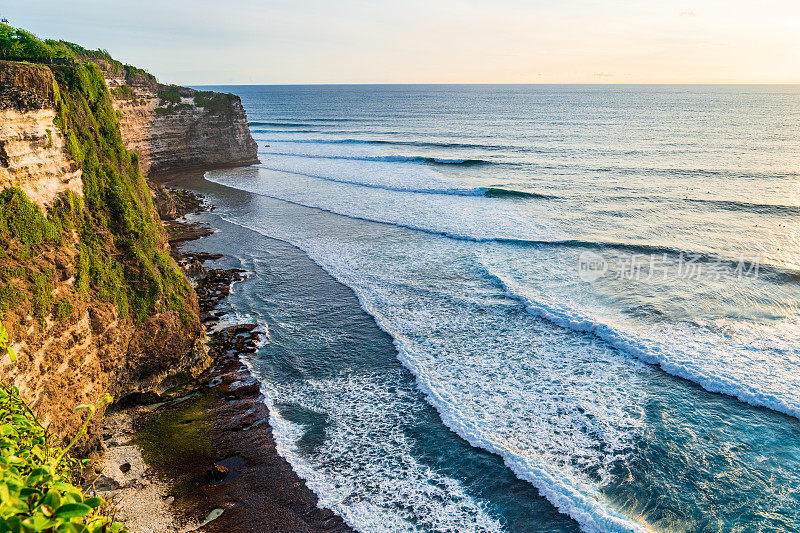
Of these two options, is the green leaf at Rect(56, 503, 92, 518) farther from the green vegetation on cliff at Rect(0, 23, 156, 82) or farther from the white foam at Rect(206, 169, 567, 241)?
the white foam at Rect(206, 169, 567, 241)

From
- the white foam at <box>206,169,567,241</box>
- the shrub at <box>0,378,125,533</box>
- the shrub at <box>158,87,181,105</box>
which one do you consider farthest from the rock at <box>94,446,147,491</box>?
the shrub at <box>158,87,181,105</box>

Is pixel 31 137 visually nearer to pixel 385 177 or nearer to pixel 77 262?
pixel 77 262

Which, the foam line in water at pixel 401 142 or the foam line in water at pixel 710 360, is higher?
the foam line in water at pixel 401 142

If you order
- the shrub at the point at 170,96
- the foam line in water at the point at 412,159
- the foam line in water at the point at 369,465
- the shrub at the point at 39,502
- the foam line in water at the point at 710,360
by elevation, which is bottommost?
the foam line in water at the point at 369,465

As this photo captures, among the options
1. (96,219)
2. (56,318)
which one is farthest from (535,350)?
(96,219)

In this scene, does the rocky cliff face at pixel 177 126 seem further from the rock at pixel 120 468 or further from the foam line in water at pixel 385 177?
the rock at pixel 120 468

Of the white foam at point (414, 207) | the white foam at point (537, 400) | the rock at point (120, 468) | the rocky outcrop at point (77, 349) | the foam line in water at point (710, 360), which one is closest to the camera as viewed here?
the rocky outcrop at point (77, 349)

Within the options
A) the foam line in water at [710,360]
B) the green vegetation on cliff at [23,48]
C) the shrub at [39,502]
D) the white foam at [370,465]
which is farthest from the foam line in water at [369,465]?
the green vegetation on cliff at [23,48]

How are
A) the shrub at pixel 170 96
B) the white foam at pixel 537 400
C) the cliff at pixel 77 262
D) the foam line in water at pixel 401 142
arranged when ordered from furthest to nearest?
the foam line in water at pixel 401 142, the shrub at pixel 170 96, the white foam at pixel 537 400, the cliff at pixel 77 262

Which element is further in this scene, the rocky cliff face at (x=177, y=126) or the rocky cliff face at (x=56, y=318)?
the rocky cliff face at (x=177, y=126)
